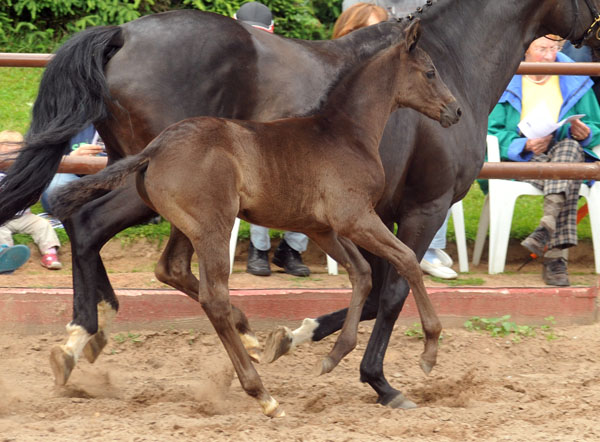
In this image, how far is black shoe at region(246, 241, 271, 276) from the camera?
5535 millimetres

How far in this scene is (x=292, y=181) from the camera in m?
3.57

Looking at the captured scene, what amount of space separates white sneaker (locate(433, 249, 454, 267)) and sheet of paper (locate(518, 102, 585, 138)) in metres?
0.95

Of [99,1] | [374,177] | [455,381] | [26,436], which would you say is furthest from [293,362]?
[99,1]

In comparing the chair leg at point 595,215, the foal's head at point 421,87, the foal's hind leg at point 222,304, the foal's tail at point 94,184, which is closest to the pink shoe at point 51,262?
the foal's tail at point 94,184

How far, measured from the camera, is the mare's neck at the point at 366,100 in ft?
12.3

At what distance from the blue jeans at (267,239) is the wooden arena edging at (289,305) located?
508 mm

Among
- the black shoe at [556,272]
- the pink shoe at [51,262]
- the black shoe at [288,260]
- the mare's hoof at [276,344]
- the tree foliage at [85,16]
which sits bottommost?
the pink shoe at [51,262]

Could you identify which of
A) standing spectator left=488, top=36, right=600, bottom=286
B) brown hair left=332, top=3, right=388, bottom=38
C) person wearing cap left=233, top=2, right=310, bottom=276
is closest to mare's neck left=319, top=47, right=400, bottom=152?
brown hair left=332, top=3, right=388, bottom=38

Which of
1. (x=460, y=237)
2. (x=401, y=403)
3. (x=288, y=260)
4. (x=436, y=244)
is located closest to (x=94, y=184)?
(x=401, y=403)

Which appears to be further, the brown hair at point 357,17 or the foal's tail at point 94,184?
the brown hair at point 357,17

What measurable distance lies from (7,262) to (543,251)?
3.33 metres

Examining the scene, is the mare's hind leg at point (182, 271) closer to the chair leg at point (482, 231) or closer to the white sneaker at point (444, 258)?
the white sneaker at point (444, 258)

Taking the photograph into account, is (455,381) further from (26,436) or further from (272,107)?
(26,436)

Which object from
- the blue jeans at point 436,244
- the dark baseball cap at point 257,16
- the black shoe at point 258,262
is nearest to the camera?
the dark baseball cap at point 257,16
